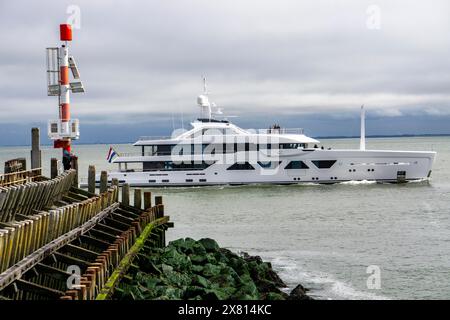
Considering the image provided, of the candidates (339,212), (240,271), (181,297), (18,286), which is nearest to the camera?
(18,286)

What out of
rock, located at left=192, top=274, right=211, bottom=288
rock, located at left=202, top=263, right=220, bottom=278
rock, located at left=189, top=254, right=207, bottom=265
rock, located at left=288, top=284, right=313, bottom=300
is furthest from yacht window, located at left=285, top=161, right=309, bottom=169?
rock, located at left=192, top=274, right=211, bottom=288

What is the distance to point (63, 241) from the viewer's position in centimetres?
1171

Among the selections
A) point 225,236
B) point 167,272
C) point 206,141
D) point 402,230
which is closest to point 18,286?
point 167,272

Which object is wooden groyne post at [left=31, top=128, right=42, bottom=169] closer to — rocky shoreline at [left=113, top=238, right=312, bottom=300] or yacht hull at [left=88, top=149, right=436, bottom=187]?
rocky shoreline at [left=113, top=238, right=312, bottom=300]

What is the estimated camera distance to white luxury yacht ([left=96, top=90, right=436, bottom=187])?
4275 cm

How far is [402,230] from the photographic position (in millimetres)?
25078

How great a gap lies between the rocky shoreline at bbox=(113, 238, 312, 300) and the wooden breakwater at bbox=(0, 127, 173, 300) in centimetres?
41

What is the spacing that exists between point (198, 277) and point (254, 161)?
30553 millimetres

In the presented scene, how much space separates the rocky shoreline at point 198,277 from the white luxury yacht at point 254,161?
991 inches

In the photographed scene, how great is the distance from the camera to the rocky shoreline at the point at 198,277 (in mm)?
11672

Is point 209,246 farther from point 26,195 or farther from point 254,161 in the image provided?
point 254,161

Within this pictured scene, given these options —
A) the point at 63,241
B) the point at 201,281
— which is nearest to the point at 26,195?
the point at 63,241
